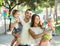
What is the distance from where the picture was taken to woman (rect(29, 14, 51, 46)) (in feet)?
5.76

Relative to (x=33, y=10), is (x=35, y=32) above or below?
above

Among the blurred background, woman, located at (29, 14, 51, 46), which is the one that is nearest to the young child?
woman, located at (29, 14, 51, 46)

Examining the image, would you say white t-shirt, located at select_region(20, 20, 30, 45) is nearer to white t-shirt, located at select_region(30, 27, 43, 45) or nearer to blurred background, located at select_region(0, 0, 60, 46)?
white t-shirt, located at select_region(30, 27, 43, 45)

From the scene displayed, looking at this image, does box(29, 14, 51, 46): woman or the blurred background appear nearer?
box(29, 14, 51, 46): woman

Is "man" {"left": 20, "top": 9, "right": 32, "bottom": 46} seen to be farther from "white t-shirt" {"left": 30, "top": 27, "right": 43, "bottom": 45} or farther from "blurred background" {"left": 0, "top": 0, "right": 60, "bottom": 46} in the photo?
"blurred background" {"left": 0, "top": 0, "right": 60, "bottom": 46}

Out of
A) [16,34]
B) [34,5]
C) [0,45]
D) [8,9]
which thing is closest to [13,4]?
[8,9]

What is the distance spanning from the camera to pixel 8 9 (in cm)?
767

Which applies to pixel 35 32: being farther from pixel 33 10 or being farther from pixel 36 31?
pixel 33 10

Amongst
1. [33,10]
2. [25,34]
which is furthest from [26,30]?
[33,10]

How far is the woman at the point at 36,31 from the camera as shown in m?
1.76

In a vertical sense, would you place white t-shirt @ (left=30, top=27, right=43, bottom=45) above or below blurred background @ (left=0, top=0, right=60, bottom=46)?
above

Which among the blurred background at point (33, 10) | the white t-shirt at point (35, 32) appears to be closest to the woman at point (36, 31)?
the white t-shirt at point (35, 32)

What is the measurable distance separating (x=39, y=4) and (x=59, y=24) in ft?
3.13

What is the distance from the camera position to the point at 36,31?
5.88 feet
